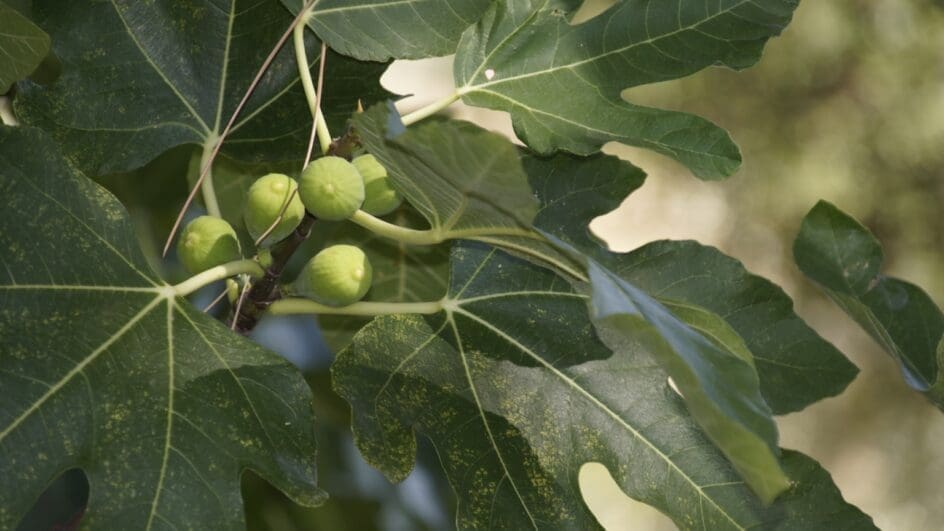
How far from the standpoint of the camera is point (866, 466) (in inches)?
101

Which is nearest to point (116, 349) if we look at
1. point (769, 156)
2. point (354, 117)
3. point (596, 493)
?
point (354, 117)

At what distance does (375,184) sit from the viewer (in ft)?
2.20

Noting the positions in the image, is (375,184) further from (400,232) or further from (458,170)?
(458,170)

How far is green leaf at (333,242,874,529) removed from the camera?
2.32 ft

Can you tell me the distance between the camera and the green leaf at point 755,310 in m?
0.78

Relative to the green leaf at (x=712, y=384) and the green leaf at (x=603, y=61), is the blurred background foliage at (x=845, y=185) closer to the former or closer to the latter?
the green leaf at (x=603, y=61)

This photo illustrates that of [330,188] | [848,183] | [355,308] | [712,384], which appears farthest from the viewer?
[848,183]

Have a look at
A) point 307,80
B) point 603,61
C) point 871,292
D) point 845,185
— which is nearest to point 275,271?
point 307,80

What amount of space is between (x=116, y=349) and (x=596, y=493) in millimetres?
1794

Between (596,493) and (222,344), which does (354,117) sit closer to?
(222,344)

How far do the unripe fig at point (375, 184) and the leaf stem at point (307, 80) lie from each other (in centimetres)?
2

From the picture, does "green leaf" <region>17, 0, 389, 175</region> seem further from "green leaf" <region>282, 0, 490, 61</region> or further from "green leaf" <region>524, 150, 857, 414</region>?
"green leaf" <region>524, 150, 857, 414</region>

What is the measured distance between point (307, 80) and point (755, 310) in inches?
14.0

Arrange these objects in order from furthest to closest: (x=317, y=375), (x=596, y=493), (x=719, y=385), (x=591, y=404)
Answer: (x=596, y=493) → (x=317, y=375) → (x=591, y=404) → (x=719, y=385)
